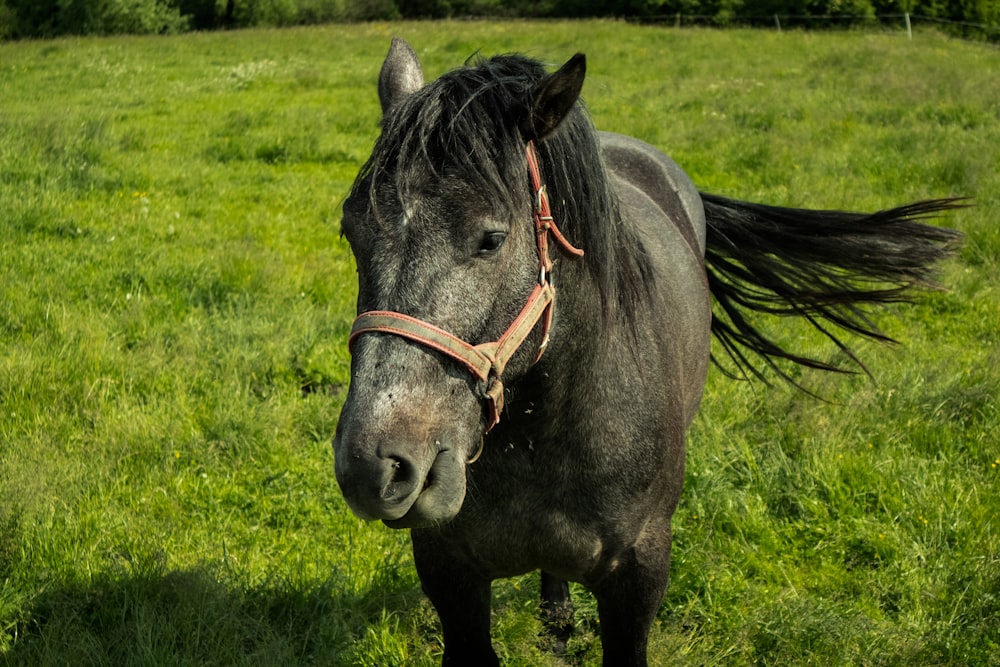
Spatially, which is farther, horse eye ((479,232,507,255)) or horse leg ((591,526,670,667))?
horse leg ((591,526,670,667))

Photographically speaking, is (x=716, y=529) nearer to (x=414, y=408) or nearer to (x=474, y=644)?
(x=474, y=644)

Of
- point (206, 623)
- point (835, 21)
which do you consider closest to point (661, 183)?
point (206, 623)

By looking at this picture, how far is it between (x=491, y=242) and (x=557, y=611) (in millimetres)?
2046

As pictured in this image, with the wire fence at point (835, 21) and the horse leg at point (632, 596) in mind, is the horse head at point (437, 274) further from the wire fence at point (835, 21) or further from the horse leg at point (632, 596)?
the wire fence at point (835, 21)

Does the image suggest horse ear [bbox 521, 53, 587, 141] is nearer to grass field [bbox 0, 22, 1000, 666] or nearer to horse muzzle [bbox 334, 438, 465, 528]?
horse muzzle [bbox 334, 438, 465, 528]

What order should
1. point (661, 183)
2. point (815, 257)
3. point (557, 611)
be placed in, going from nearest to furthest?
point (557, 611)
point (661, 183)
point (815, 257)

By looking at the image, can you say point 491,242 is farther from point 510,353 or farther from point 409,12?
point 409,12

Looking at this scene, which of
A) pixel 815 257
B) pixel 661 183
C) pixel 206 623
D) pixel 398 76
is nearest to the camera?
pixel 398 76

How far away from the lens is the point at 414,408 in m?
1.62

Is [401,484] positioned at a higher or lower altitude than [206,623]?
higher

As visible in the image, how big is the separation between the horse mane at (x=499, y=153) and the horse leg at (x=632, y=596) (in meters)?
0.76

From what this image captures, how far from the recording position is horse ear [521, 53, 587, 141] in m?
1.81

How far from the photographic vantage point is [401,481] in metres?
1.60

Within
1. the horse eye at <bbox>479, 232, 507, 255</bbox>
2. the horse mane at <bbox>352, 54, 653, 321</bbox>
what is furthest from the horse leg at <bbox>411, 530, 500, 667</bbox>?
the horse eye at <bbox>479, 232, 507, 255</bbox>
